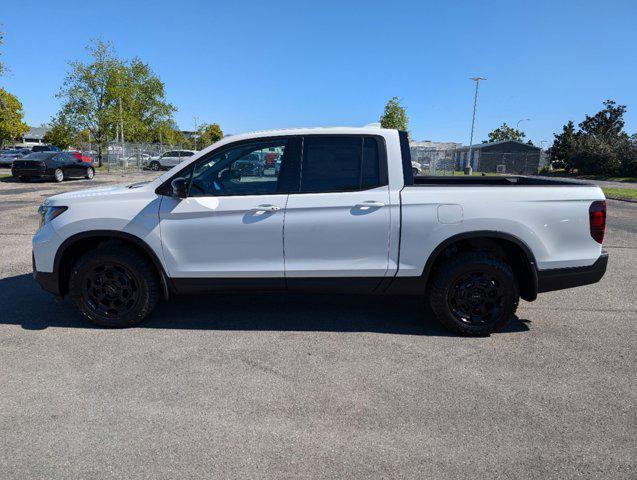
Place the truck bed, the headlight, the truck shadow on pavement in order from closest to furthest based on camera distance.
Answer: the headlight → the truck shadow on pavement → the truck bed

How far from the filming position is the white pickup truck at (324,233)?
4090 millimetres

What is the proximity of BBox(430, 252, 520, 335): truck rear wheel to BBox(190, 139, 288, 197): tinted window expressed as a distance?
68.4 inches

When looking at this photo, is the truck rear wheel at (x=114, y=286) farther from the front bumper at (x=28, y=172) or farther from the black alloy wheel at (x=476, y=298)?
the front bumper at (x=28, y=172)

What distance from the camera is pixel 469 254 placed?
420 cm

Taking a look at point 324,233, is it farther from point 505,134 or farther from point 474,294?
point 505,134

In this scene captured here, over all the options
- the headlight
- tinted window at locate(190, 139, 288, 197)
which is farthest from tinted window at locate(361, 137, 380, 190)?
the headlight

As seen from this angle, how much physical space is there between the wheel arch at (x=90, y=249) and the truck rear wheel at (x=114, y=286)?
0.08 m

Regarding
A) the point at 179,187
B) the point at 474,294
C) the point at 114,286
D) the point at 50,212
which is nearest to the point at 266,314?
the point at 114,286

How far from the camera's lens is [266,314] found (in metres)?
4.81

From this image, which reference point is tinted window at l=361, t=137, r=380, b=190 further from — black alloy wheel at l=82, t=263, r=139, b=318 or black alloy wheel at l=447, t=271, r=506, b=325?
black alloy wheel at l=82, t=263, r=139, b=318

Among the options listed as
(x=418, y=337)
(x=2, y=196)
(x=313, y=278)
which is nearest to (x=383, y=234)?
(x=313, y=278)

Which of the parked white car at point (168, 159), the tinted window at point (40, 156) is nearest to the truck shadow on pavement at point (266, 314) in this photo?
the tinted window at point (40, 156)

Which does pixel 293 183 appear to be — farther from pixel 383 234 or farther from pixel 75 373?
pixel 75 373

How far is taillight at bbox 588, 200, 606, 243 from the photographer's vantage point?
4113 millimetres
